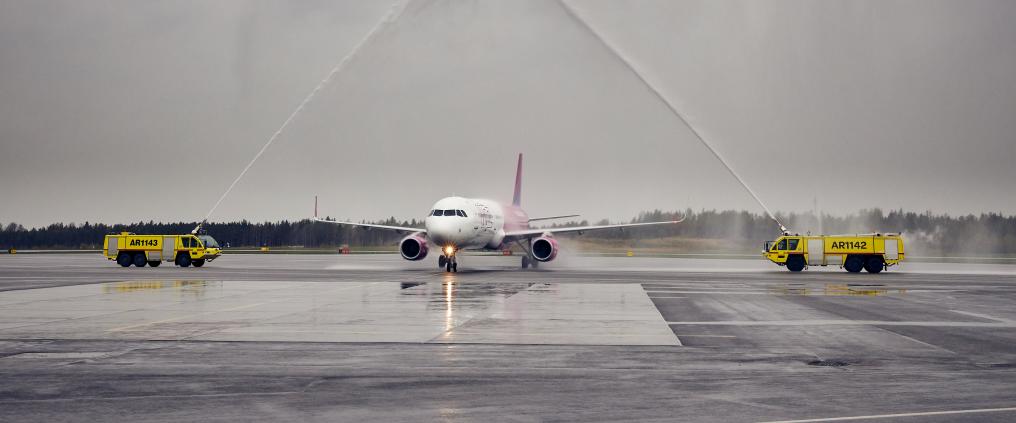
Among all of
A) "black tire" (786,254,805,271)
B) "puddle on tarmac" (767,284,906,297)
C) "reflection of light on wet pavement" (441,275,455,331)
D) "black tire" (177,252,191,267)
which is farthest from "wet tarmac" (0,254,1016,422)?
"black tire" (177,252,191,267)

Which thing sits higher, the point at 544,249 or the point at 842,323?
the point at 544,249

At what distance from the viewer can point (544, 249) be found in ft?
191

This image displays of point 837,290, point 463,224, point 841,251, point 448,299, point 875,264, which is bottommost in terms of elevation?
point 448,299

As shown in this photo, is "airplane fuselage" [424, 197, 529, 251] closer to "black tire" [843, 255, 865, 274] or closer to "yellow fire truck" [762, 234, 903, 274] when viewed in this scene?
"yellow fire truck" [762, 234, 903, 274]

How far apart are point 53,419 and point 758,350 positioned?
11.3m

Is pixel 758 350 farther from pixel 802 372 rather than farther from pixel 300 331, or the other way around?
pixel 300 331

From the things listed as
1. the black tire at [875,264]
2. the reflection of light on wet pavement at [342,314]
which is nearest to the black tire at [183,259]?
the reflection of light on wet pavement at [342,314]

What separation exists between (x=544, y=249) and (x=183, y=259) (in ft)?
78.7

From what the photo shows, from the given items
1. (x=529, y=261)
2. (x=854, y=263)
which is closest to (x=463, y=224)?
(x=529, y=261)

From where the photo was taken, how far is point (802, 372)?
13.0 meters

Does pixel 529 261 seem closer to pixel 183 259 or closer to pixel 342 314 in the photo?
pixel 183 259

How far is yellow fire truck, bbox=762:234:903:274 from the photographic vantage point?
2101 inches

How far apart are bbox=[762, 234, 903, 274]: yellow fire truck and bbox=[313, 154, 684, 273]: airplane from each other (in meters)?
7.26

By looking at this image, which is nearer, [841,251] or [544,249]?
[841,251]
